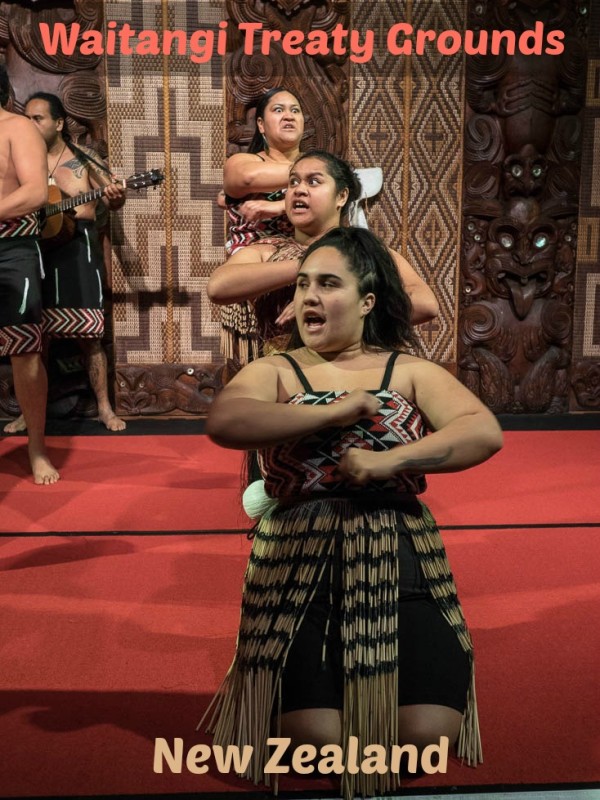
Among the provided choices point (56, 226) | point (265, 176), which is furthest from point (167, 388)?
point (265, 176)

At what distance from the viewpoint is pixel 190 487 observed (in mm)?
3639

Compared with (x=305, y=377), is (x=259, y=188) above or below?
above

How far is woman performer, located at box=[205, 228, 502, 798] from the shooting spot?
61.2 inches

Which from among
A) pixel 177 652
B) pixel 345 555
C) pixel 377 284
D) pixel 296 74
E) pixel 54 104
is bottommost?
pixel 177 652

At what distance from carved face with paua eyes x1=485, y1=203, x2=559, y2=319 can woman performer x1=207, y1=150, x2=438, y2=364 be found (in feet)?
9.62

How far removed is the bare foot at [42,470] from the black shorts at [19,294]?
0.46 m

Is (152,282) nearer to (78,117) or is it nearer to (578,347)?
(78,117)

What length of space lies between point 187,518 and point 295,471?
164 cm

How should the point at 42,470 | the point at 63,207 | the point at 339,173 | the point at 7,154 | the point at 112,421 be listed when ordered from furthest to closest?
the point at 112,421, the point at 63,207, the point at 42,470, the point at 7,154, the point at 339,173

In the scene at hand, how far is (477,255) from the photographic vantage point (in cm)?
516

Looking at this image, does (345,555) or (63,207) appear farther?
(63,207)

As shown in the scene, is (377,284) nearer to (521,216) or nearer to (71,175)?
(71,175)

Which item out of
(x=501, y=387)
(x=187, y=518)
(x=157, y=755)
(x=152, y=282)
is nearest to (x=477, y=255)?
(x=501, y=387)

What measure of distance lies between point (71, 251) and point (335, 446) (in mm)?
3461
